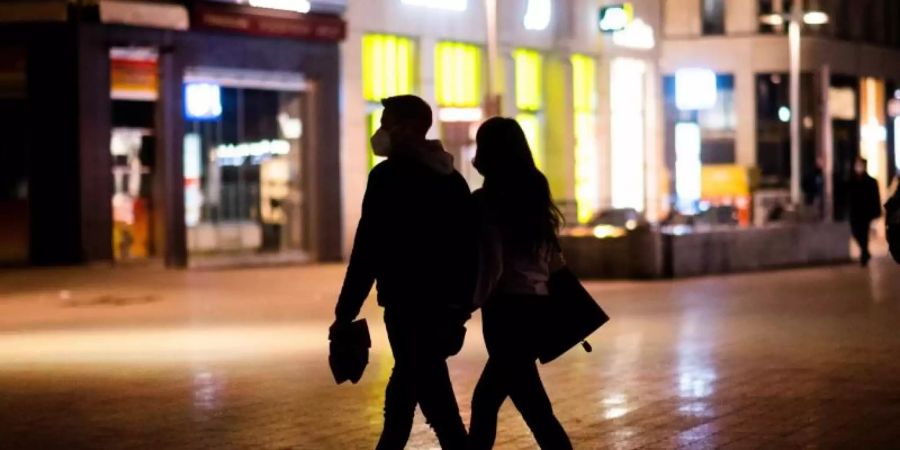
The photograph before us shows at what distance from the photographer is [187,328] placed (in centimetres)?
1778

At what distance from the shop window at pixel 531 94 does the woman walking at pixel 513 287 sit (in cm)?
3108

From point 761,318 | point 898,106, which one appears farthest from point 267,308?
point 898,106

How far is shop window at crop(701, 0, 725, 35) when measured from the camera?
194 ft

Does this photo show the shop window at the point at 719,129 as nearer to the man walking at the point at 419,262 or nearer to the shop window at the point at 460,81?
the shop window at the point at 460,81

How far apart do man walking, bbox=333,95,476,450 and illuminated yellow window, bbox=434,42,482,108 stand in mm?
28846

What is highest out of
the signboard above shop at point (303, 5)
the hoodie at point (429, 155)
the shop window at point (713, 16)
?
the shop window at point (713, 16)

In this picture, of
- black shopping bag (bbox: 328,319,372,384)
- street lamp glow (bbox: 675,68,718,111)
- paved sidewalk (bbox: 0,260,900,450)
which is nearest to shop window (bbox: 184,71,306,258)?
paved sidewalk (bbox: 0,260,900,450)

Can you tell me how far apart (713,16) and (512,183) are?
5292 centimetres

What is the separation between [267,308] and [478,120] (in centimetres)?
1100

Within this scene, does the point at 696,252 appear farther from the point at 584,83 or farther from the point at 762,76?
the point at 762,76

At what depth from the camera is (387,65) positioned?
3478cm

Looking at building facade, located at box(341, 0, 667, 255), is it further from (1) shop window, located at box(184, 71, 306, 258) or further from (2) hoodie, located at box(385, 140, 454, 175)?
(2) hoodie, located at box(385, 140, 454, 175)

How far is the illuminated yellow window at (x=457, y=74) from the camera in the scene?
3619 centimetres

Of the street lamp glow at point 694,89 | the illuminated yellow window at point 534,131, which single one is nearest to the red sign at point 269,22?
the illuminated yellow window at point 534,131
